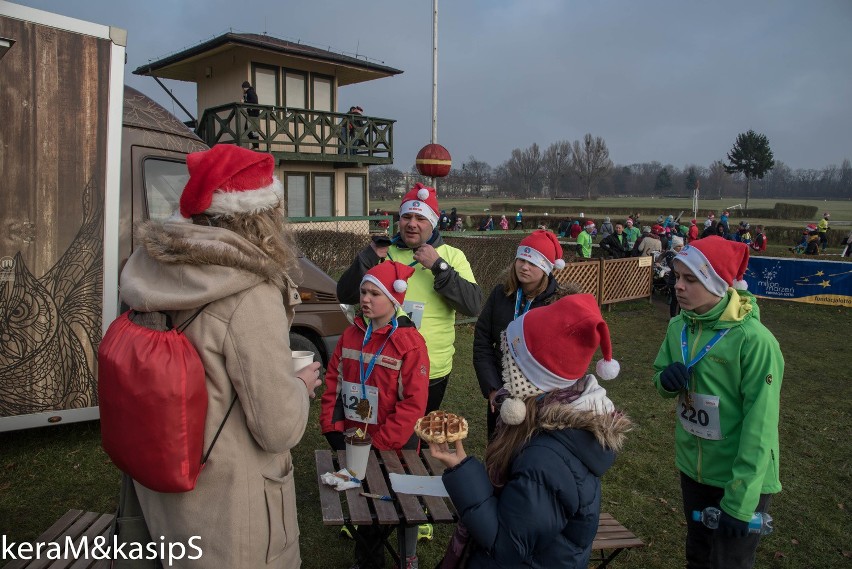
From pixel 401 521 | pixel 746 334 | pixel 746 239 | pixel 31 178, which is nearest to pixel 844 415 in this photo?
pixel 746 334

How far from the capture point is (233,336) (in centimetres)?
175

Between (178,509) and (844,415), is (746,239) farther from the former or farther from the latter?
(178,509)

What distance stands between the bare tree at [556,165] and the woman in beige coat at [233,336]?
10562 cm

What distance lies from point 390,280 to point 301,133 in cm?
1905

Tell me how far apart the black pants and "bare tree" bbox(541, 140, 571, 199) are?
104387 millimetres

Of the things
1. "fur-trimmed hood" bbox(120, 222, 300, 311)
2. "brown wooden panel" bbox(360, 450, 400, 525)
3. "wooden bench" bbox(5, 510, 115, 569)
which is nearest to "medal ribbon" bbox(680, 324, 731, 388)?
"brown wooden panel" bbox(360, 450, 400, 525)

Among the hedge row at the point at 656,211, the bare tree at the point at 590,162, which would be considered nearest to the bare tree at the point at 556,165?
the bare tree at the point at 590,162

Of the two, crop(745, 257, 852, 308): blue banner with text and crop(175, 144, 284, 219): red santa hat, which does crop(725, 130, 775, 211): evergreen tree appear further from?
crop(175, 144, 284, 219): red santa hat

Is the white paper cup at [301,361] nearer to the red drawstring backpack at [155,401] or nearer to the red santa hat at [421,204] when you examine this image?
the red drawstring backpack at [155,401]

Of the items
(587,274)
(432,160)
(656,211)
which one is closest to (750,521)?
(432,160)

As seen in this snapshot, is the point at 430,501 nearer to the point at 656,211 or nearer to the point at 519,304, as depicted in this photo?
the point at 519,304

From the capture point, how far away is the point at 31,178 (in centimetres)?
401

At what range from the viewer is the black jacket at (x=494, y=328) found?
3949 millimetres

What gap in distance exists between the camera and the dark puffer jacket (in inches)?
72.9
